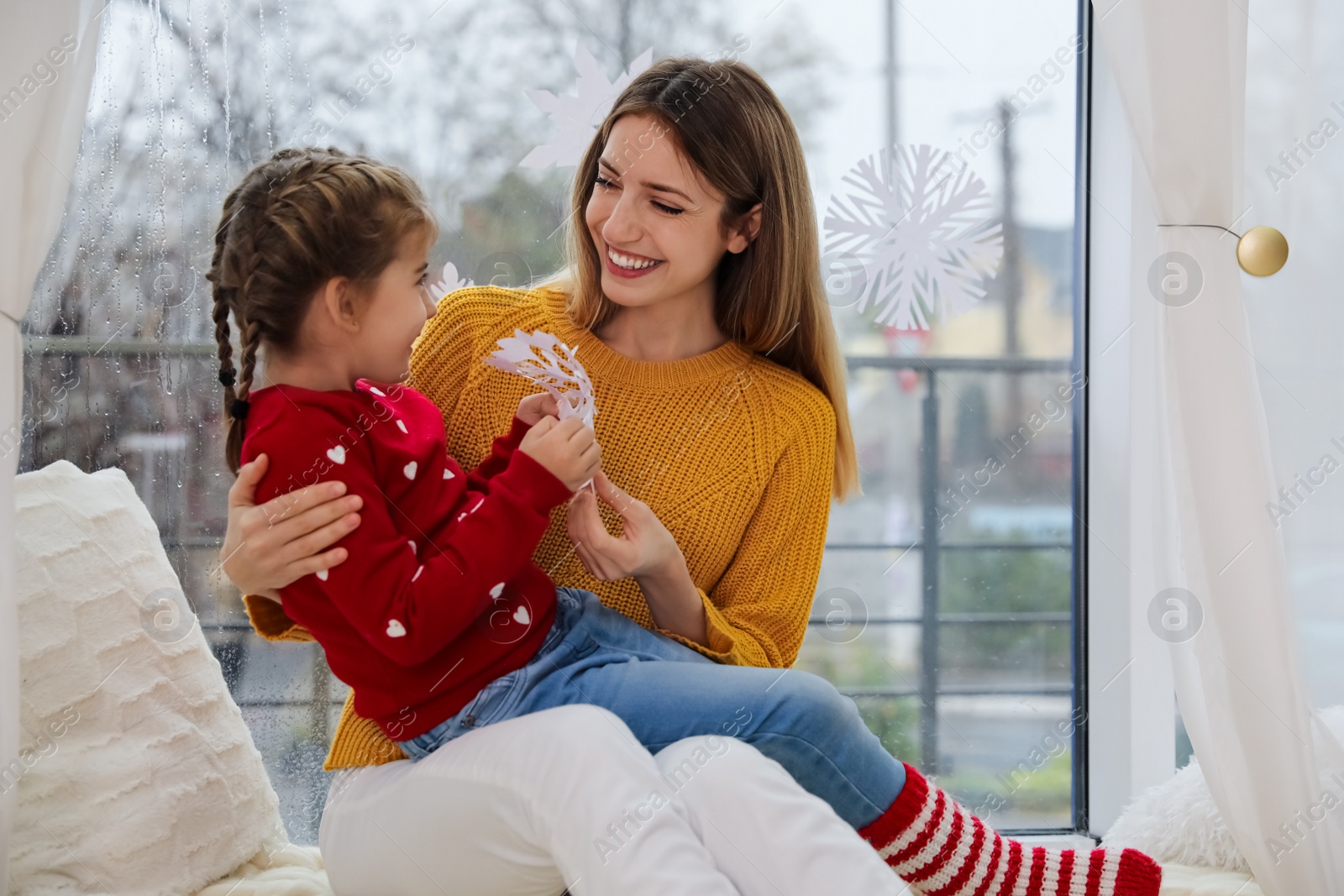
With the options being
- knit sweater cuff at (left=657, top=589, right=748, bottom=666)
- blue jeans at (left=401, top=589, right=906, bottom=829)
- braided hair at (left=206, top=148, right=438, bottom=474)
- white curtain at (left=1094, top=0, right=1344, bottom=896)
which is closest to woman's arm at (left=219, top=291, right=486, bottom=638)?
braided hair at (left=206, top=148, right=438, bottom=474)

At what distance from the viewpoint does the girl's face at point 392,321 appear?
119 cm

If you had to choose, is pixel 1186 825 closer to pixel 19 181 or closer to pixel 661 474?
pixel 661 474

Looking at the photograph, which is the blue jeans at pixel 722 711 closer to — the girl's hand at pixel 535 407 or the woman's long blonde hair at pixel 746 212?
the girl's hand at pixel 535 407

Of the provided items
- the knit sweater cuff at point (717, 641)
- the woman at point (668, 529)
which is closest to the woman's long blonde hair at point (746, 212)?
the woman at point (668, 529)

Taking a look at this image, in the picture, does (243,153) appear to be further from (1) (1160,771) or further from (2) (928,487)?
(1) (1160,771)

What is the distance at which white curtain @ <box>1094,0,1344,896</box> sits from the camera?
137 cm

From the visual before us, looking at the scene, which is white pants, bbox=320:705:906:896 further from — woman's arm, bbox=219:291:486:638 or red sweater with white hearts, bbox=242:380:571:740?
woman's arm, bbox=219:291:486:638

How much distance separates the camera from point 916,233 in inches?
84.0

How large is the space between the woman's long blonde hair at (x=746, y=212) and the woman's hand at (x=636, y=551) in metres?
0.35

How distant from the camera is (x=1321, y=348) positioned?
1.49 meters

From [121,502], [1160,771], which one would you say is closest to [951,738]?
[1160,771]

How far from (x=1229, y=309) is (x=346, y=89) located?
1402 mm

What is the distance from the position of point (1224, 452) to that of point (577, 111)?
1.09 metres

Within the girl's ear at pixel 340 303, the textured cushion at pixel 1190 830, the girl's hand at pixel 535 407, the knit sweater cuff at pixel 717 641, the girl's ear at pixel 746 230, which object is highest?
the girl's ear at pixel 746 230
